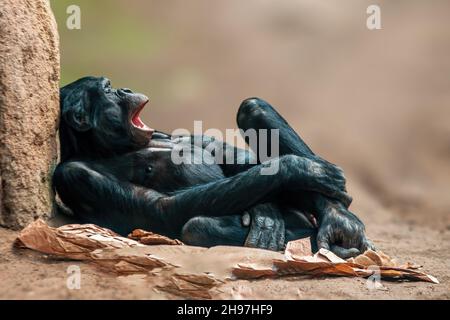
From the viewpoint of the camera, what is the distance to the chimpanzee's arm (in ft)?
12.8

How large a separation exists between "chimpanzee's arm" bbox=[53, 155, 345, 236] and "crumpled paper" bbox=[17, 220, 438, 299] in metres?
0.34

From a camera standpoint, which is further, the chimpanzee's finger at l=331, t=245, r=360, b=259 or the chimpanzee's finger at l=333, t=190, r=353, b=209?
the chimpanzee's finger at l=333, t=190, r=353, b=209

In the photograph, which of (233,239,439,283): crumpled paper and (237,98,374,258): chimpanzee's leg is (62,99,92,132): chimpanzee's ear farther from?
(233,239,439,283): crumpled paper

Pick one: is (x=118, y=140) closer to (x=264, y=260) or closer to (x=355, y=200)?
(x=264, y=260)

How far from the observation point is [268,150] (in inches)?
170

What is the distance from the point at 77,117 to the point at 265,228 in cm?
128

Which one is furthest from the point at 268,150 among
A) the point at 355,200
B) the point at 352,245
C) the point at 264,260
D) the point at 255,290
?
the point at 355,200

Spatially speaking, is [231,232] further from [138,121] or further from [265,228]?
[138,121]

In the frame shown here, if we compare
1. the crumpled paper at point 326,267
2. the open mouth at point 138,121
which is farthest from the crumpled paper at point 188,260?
the open mouth at point 138,121

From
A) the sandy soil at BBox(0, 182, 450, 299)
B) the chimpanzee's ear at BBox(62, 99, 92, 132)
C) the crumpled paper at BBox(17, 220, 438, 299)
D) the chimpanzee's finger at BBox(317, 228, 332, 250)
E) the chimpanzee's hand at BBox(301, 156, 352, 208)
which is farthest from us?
the chimpanzee's ear at BBox(62, 99, 92, 132)

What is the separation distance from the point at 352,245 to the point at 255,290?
1.02m

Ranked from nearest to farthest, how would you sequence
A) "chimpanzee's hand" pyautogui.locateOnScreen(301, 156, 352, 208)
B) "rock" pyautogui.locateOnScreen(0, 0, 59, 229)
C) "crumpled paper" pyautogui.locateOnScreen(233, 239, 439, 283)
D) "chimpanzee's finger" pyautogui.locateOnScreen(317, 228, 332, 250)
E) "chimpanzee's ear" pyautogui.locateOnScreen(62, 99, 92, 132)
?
"crumpled paper" pyautogui.locateOnScreen(233, 239, 439, 283), "rock" pyautogui.locateOnScreen(0, 0, 59, 229), "chimpanzee's finger" pyautogui.locateOnScreen(317, 228, 332, 250), "chimpanzee's hand" pyautogui.locateOnScreen(301, 156, 352, 208), "chimpanzee's ear" pyautogui.locateOnScreen(62, 99, 92, 132)

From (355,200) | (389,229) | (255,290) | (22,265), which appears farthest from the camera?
(355,200)

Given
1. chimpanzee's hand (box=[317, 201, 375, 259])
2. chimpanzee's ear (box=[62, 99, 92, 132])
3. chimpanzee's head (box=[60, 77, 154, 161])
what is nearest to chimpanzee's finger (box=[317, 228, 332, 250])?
chimpanzee's hand (box=[317, 201, 375, 259])
